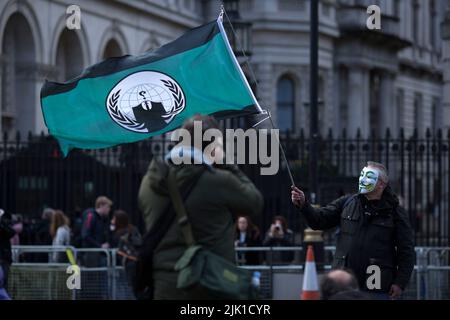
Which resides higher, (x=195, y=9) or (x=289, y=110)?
(x=195, y=9)

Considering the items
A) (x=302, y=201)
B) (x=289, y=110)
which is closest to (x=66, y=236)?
(x=302, y=201)

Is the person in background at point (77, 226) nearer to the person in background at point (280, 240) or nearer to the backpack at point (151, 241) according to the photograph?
the person in background at point (280, 240)

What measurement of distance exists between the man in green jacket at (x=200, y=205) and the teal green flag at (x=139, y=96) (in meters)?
3.38

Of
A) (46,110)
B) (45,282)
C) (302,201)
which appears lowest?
(45,282)

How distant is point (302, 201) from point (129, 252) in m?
5.99

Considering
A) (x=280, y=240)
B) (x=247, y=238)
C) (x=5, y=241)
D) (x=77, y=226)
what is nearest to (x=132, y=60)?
(x=5, y=241)

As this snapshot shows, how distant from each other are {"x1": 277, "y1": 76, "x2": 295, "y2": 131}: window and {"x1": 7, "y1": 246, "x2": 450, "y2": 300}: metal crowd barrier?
103 feet

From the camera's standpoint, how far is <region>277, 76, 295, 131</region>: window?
49.9 m

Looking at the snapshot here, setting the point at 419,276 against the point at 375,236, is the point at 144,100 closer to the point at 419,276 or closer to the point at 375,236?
the point at 375,236

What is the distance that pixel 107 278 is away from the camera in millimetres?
18203

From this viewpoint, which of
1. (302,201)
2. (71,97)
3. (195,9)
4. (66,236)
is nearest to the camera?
(302,201)

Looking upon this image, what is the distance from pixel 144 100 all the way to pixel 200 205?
157 inches

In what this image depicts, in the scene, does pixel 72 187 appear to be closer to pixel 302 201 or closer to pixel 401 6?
pixel 302 201

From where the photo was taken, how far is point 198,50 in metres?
12.0
